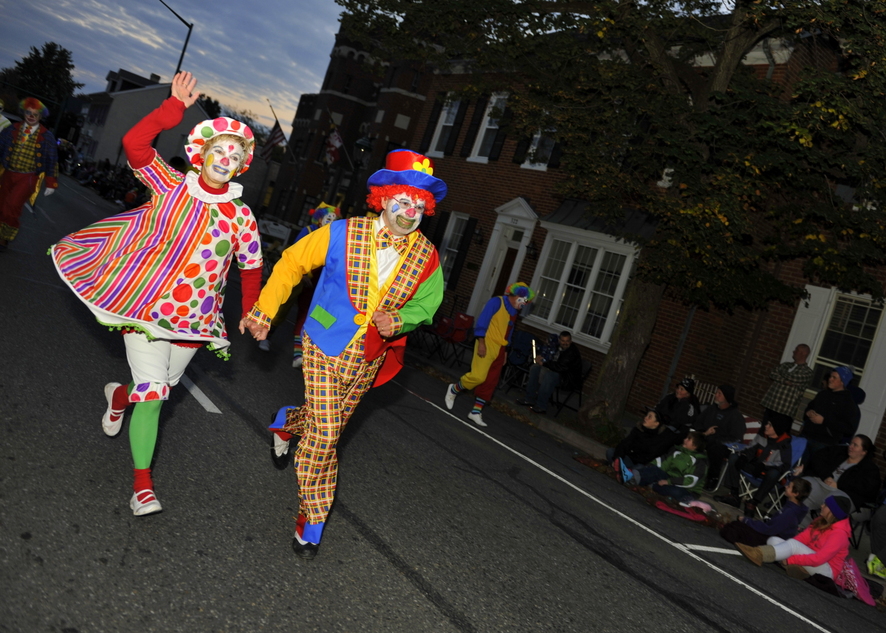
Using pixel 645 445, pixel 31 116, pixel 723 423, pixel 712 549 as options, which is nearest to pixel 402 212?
pixel 712 549

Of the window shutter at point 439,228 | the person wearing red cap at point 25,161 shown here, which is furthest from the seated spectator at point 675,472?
the window shutter at point 439,228

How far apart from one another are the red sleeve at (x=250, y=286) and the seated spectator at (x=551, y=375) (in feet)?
30.0

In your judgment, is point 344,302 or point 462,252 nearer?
point 344,302

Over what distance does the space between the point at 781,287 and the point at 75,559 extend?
12.9m

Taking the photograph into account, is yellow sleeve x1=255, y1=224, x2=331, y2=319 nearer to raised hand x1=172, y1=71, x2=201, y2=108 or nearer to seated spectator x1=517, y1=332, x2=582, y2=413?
raised hand x1=172, y1=71, x2=201, y2=108

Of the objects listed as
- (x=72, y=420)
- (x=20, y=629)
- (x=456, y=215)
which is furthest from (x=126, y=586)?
(x=456, y=215)

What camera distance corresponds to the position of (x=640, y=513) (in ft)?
26.8

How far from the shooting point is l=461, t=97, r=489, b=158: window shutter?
2255 centimetres

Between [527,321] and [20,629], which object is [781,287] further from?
[20,629]

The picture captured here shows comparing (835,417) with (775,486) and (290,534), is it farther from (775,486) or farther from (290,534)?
(290,534)

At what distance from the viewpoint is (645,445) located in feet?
32.2

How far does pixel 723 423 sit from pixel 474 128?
13.8m

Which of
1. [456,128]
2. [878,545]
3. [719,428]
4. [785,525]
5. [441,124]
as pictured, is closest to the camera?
[785,525]

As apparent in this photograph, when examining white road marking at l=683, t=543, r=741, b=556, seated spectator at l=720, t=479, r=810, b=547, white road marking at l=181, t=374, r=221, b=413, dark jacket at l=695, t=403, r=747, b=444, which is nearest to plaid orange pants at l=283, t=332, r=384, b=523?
white road marking at l=181, t=374, r=221, b=413
